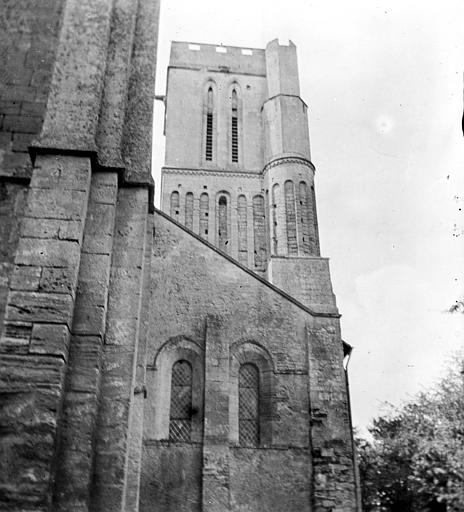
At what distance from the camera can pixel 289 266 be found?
66.8 feet

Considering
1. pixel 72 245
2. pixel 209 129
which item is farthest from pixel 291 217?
pixel 72 245

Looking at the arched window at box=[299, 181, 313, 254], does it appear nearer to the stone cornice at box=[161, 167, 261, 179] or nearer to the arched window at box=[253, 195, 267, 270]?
the arched window at box=[253, 195, 267, 270]

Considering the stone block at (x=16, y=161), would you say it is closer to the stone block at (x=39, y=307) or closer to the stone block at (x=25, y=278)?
the stone block at (x=25, y=278)

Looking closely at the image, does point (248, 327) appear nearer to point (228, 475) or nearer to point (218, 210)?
point (228, 475)

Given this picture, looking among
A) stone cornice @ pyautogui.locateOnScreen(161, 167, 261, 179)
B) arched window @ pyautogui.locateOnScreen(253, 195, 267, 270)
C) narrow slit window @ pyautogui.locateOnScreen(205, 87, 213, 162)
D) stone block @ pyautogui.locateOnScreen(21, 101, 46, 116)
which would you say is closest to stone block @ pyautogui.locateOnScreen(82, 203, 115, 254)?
stone block @ pyautogui.locateOnScreen(21, 101, 46, 116)

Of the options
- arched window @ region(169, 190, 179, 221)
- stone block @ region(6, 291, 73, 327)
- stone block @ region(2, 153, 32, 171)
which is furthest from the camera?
arched window @ region(169, 190, 179, 221)

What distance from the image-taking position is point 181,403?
1286 centimetres

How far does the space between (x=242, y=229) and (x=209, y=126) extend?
6328mm

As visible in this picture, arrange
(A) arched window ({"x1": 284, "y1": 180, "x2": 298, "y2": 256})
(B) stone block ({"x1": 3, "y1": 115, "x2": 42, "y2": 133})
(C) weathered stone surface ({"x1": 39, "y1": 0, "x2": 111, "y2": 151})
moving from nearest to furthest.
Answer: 1. (C) weathered stone surface ({"x1": 39, "y1": 0, "x2": 111, "y2": 151})
2. (B) stone block ({"x1": 3, "y1": 115, "x2": 42, "y2": 133})
3. (A) arched window ({"x1": 284, "y1": 180, "x2": 298, "y2": 256})

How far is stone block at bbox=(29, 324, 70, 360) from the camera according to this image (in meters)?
4.33

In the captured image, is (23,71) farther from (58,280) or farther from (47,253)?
(58,280)

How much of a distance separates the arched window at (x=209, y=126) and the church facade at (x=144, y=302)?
0.21 meters

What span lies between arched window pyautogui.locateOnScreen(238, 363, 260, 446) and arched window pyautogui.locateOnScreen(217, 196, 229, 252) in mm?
15139

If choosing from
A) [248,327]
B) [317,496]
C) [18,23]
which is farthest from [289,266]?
[18,23]
